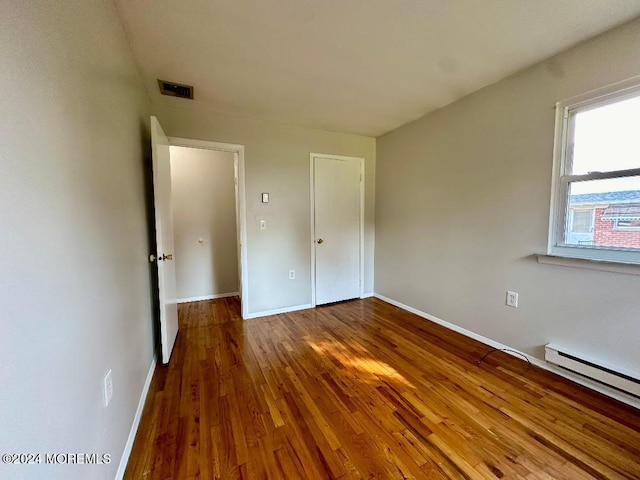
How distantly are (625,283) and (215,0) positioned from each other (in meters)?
2.94

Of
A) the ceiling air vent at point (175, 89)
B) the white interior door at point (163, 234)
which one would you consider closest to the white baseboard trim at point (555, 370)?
the white interior door at point (163, 234)

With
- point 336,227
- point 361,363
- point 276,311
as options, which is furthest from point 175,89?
point 361,363

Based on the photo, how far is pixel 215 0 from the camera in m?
1.43

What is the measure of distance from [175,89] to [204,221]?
1.92 meters

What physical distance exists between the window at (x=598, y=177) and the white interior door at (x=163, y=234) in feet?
9.86

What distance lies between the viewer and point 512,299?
2.31 m

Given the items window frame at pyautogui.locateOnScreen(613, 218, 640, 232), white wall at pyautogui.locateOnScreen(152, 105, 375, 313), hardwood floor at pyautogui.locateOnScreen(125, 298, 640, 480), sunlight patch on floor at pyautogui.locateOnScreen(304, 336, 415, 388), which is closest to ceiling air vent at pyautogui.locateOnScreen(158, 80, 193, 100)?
white wall at pyautogui.locateOnScreen(152, 105, 375, 313)

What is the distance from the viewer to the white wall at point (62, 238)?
612 millimetres

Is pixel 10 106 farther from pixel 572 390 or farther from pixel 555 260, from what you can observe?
pixel 572 390

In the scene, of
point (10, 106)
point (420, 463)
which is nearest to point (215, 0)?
point (10, 106)

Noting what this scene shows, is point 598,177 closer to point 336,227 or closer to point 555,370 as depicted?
point 555,370

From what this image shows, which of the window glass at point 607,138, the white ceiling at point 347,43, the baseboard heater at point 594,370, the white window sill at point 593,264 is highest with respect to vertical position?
the white ceiling at point 347,43

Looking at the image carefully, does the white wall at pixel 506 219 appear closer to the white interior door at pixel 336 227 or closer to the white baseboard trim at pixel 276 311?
the white interior door at pixel 336 227

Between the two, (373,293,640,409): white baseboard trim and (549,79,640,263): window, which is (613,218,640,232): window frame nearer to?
(549,79,640,263): window
